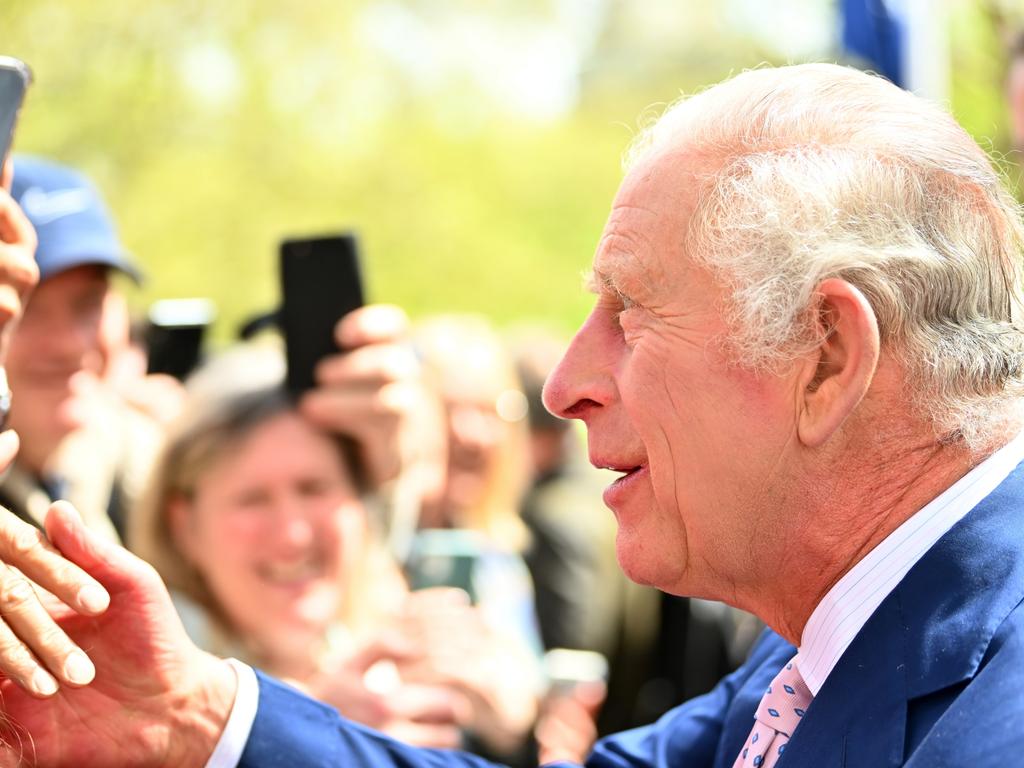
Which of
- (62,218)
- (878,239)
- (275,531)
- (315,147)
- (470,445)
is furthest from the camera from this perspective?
(315,147)

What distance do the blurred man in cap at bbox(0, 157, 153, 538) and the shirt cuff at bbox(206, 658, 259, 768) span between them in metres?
1.41

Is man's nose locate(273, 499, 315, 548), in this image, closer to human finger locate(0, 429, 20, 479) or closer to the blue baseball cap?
the blue baseball cap

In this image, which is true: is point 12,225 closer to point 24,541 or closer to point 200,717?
point 24,541

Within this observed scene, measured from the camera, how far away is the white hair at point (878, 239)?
195cm

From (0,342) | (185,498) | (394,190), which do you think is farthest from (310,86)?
(0,342)

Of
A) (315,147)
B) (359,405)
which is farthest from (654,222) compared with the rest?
(315,147)

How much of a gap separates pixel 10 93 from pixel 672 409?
46.4 inches

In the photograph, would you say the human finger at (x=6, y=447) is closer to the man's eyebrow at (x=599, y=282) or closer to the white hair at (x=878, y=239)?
the man's eyebrow at (x=599, y=282)

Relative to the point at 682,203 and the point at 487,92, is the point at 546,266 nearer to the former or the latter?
the point at 487,92

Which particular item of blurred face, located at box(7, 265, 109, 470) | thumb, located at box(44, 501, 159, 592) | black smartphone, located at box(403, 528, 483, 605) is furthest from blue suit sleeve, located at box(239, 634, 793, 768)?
blurred face, located at box(7, 265, 109, 470)

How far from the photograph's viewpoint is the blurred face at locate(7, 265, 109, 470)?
3.71 m

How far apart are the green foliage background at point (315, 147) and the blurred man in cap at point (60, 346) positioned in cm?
942

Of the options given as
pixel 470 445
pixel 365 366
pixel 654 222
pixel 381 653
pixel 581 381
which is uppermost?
pixel 654 222

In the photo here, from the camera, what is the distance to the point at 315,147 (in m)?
15.5
